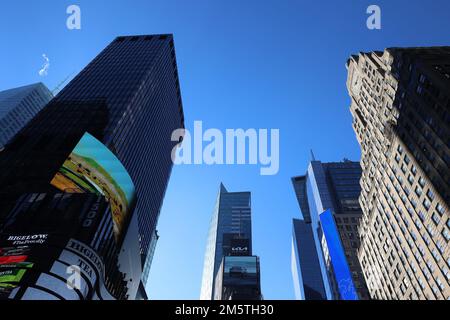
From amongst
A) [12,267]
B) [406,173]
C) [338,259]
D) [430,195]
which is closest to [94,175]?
[12,267]

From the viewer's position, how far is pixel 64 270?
1677 inches

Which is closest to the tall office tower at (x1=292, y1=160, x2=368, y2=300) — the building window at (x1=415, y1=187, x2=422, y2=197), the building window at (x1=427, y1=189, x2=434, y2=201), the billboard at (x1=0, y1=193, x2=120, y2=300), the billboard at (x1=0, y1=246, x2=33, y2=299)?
the building window at (x1=415, y1=187, x2=422, y2=197)

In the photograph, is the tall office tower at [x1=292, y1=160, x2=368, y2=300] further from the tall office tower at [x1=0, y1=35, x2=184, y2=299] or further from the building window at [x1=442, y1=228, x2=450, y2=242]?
the tall office tower at [x1=0, y1=35, x2=184, y2=299]

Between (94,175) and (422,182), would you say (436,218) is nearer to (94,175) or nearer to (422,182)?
(422,182)

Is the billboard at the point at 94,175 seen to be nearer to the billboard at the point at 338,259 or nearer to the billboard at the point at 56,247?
the billboard at the point at 56,247

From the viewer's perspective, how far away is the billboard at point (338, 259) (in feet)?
376

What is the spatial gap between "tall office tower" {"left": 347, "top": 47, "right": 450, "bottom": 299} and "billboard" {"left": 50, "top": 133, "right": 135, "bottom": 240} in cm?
5782

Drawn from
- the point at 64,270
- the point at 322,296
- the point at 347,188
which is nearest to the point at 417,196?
the point at 64,270

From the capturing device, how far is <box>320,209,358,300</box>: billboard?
11447 cm

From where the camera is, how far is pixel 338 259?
123750mm

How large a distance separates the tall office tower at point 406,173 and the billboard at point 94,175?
2276 inches

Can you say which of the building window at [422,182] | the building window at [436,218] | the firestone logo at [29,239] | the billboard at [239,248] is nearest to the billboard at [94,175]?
the firestone logo at [29,239]

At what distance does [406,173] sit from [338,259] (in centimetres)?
6248
